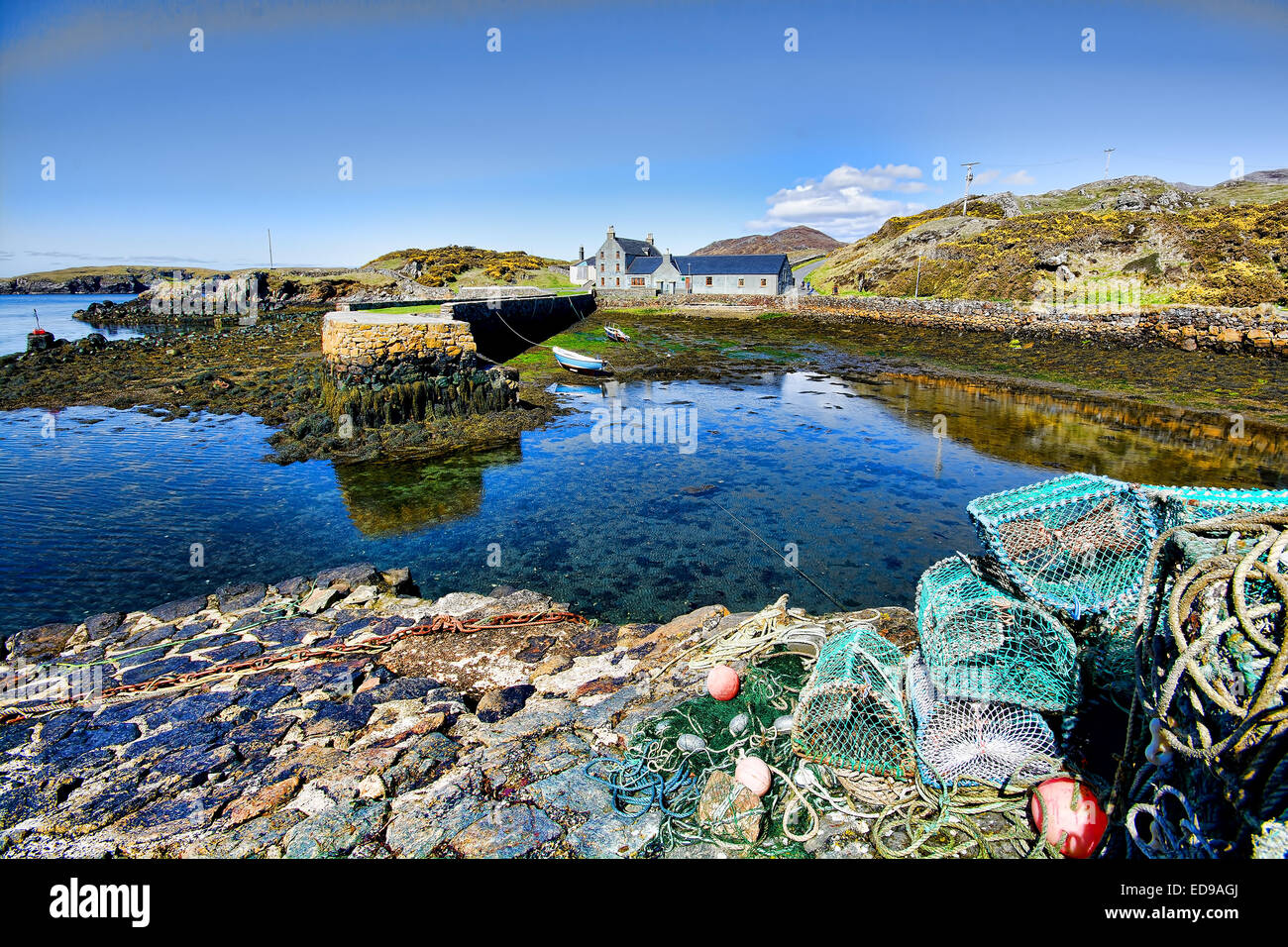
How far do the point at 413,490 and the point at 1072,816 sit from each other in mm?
12981

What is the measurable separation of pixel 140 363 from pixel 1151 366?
43.6m

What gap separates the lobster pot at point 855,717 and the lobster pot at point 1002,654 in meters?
0.37

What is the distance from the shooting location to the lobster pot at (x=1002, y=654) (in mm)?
4004

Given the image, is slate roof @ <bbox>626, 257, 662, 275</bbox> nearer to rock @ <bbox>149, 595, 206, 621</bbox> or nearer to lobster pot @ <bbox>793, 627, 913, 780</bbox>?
rock @ <bbox>149, 595, 206, 621</bbox>

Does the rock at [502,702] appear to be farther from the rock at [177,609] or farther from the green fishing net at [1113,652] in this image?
the rock at [177,609]

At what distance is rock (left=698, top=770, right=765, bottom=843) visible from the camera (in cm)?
374

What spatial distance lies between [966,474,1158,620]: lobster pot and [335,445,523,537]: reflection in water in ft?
32.9

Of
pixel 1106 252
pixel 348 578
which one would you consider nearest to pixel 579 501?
pixel 348 578

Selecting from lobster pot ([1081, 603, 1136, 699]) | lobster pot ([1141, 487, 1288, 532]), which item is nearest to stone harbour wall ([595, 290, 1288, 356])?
lobster pot ([1141, 487, 1288, 532])

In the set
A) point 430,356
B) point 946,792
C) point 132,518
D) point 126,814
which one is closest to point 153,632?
point 126,814

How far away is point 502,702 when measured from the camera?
5.91 meters

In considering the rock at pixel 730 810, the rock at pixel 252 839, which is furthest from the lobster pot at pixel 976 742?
the rock at pixel 252 839

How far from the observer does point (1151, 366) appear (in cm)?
2539
